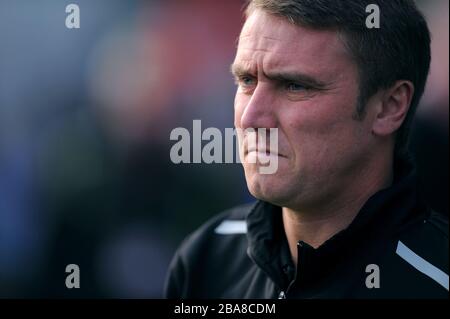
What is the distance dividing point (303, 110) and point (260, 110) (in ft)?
0.44

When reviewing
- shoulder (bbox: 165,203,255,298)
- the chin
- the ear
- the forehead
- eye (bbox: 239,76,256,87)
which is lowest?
shoulder (bbox: 165,203,255,298)

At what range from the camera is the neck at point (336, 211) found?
2137mm

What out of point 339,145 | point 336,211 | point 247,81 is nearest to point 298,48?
point 247,81

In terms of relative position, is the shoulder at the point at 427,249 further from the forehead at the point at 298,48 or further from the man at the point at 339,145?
the forehead at the point at 298,48

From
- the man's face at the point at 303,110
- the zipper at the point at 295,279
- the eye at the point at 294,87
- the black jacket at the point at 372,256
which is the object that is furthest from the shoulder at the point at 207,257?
the eye at the point at 294,87

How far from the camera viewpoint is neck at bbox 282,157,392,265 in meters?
2.14

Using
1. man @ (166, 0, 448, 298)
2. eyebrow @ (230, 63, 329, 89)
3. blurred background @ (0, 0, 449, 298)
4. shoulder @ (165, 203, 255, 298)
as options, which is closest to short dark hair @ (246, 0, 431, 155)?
man @ (166, 0, 448, 298)

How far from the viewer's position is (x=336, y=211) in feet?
7.06

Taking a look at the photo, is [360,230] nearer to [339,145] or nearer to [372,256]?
[372,256]

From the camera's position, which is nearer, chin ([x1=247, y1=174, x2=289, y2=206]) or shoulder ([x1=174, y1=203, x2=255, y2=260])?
chin ([x1=247, y1=174, x2=289, y2=206])

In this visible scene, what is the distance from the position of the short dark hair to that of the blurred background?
1.85 m

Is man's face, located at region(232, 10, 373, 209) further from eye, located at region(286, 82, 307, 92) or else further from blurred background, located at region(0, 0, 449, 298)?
blurred background, located at region(0, 0, 449, 298)
